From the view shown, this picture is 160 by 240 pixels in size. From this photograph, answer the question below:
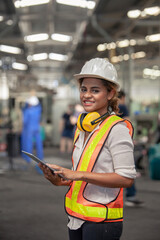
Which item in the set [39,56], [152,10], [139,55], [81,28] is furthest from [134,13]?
[39,56]

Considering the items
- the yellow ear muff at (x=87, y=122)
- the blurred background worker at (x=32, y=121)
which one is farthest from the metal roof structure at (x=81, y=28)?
the yellow ear muff at (x=87, y=122)

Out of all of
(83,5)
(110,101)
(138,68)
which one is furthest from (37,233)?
(138,68)

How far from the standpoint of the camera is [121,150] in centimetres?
164

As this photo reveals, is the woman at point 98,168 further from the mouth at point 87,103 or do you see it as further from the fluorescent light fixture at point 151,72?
the fluorescent light fixture at point 151,72

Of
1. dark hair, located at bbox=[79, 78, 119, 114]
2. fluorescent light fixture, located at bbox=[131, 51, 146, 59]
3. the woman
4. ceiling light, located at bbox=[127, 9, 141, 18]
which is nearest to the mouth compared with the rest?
the woman

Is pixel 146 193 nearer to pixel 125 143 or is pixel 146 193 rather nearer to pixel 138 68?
pixel 125 143

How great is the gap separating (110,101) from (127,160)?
0.34 m

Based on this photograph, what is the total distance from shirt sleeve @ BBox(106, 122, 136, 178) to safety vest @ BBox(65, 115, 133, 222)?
31 millimetres

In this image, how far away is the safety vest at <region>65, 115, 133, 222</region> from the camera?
5.49 feet

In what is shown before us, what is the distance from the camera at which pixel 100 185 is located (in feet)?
5.35

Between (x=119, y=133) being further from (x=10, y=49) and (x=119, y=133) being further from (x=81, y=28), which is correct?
(x=10, y=49)

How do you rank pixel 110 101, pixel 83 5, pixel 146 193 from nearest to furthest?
pixel 110 101 < pixel 146 193 < pixel 83 5

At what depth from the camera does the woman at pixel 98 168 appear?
1631 mm

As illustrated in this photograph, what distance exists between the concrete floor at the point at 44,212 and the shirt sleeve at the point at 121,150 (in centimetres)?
265
